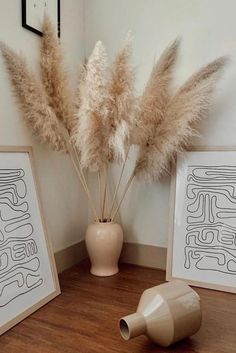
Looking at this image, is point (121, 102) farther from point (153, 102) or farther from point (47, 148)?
point (47, 148)

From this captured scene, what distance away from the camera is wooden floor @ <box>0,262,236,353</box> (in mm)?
816

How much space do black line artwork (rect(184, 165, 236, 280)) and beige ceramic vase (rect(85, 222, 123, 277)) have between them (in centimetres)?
28

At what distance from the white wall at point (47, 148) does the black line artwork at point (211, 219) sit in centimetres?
52

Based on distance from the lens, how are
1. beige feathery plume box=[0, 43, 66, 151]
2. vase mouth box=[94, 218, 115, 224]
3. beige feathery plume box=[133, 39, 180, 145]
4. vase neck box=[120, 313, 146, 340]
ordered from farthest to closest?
vase mouth box=[94, 218, 115, 224]
beige feathery plume box=[133, 39, 180, 145]
beige feathery plume box=[0, 43, 66, 151]
vase neck box=[120, 313, 146, 340]

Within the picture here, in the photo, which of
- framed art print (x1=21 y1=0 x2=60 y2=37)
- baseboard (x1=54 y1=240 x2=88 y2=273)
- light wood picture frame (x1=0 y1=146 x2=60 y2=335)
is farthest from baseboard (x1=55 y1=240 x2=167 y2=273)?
framed art print (x1=21 y1=0 x2=60 y2=37)

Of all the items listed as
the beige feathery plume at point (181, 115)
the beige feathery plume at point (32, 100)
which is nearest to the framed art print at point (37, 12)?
the beige feathery plume at point (32, 100)

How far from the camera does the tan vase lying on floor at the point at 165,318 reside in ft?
2.50

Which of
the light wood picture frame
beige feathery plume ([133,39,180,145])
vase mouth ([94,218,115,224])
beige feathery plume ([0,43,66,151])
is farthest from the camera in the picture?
vase mouth ([94,218,115,224])

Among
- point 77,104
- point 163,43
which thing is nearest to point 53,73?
point 77,104

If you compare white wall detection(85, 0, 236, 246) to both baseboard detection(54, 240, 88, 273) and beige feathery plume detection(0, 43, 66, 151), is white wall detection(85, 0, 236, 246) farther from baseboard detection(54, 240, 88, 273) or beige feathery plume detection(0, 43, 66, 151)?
beige feathery plume detection(0, 43, 66, 151)

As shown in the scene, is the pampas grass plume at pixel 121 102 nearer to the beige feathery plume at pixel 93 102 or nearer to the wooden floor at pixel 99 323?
the beige feathery plume at pixel 93 102

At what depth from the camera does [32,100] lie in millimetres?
1094

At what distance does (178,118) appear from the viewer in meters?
1.14

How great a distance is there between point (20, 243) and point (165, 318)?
513 millimetres
